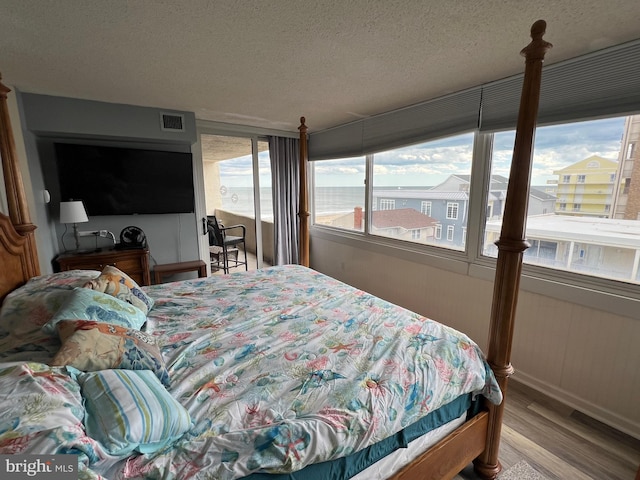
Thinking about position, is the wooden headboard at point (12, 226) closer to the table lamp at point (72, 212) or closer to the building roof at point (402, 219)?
the table lamp at point (72, 212)

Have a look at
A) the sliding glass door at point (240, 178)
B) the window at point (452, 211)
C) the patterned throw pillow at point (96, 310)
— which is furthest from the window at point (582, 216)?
the sliding glass door at point (240, 178)

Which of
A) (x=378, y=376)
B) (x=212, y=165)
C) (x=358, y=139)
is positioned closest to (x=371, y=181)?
(x=358, y=139)

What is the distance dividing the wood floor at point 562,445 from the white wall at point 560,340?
123mm

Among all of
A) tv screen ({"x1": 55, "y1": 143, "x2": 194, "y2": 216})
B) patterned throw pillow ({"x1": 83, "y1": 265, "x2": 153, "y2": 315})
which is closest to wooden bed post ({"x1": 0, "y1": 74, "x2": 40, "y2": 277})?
→ patterned throw pillow ({"x1": 83, "y1": 265, "x2": 153, "y2": 315})

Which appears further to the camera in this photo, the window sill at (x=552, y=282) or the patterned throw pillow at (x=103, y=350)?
the window sill at (x=552, y=282)

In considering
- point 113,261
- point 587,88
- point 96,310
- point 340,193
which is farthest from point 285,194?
point 587,88

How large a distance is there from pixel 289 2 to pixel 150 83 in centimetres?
157

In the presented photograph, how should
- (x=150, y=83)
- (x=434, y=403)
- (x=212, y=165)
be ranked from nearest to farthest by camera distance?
(x=434, y=403), (x=150, y=83), (x=212, y=165)

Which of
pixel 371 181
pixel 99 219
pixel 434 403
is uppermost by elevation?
pixel 371 181

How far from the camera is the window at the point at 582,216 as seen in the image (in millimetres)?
1847

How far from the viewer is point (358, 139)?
3.64 metres

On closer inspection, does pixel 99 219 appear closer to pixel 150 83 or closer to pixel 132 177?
pixel 132 177

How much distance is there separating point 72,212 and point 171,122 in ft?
4.22

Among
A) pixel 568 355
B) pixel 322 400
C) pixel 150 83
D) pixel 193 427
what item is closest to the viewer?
pixel 193 427
